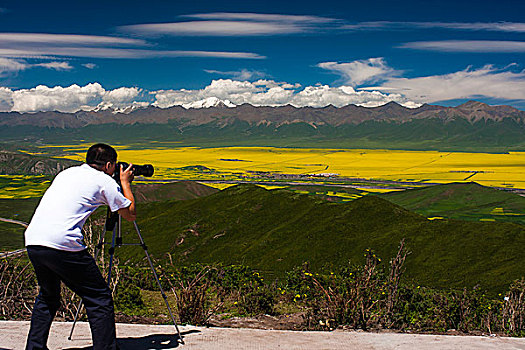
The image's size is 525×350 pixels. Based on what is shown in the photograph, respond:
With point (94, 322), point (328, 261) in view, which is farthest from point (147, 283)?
point (328, 261)

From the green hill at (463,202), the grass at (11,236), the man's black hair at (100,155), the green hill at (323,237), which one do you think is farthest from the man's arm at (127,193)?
the green hill at (463,202)

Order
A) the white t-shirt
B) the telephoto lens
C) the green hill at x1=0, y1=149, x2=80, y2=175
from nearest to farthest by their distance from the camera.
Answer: the white t-shirt → the telephoto lens → the green hill at x1=0, y1=149, x2=80, y2=175

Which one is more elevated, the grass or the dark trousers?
the dark trousers

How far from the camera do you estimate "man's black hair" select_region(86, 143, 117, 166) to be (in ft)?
20.4

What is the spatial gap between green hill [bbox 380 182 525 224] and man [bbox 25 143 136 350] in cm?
6949

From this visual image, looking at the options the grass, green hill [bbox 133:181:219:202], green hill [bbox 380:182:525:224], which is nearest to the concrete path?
the grass

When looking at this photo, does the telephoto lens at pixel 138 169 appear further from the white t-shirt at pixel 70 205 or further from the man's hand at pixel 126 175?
the white t-shirt at pixel 70 205

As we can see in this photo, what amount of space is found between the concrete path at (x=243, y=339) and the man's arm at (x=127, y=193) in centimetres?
178

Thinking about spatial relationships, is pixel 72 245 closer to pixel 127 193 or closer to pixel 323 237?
pixel 127 193

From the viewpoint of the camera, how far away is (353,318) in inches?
330

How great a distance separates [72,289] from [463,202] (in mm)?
83759

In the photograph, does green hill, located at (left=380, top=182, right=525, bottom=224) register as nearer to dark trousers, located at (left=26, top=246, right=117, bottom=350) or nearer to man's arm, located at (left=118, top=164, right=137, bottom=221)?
man's arm, located at (left=118, top=164, right=137, bottom=221)

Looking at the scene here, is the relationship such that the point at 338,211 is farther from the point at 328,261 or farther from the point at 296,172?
the point at 296,172

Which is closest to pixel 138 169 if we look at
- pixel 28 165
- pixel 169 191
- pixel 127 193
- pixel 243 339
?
pixel 127 193
